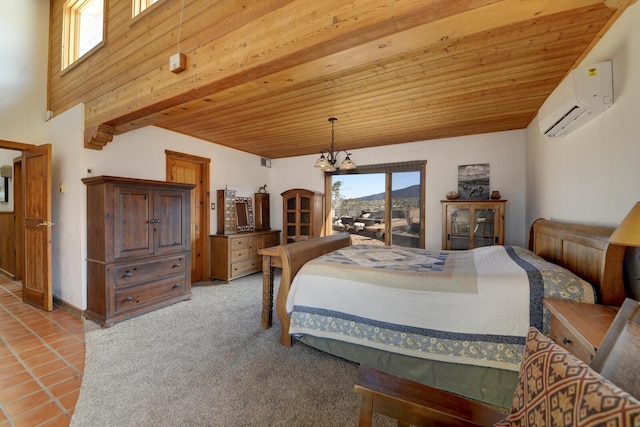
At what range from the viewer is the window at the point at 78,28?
333 cm

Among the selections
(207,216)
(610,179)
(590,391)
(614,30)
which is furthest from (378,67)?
(207,216)

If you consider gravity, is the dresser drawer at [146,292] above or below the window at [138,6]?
below

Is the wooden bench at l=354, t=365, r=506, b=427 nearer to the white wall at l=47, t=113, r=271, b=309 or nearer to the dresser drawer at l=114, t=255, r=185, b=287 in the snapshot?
the dresser drawer at l=114, t=255, r=185, b=287

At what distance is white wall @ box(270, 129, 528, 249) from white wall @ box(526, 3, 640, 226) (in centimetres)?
137

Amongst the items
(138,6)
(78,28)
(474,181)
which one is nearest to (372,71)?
(138,6)

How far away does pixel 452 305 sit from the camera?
67.3 inches

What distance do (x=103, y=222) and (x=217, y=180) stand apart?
207 cm

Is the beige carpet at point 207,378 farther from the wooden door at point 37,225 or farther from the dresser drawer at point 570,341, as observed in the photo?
the dresser drawer at point 570,341

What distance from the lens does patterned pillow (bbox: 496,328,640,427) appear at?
1.56ft

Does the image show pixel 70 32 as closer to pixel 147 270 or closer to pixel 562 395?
pixel 147 270

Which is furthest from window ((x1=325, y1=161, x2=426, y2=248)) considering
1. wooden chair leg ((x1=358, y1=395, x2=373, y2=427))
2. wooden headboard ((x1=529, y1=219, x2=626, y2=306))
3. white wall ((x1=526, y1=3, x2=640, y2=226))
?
wooden chair leg ((x1=358, y1=395, x2=373, y2=427))

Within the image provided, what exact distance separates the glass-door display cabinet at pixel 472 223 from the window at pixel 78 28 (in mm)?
5341

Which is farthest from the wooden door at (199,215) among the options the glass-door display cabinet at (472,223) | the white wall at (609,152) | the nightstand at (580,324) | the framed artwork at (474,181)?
the white wall at (609,152)

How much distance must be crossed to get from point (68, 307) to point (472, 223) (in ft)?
17.7
